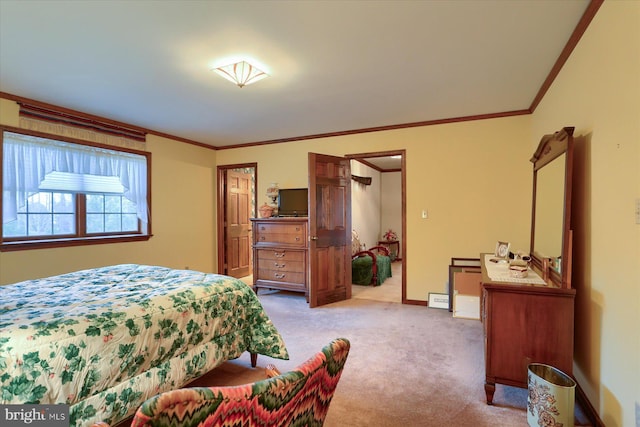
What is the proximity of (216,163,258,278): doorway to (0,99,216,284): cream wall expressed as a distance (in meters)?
0.16

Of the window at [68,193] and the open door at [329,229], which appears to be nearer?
the window at [68,193]

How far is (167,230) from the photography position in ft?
15.8

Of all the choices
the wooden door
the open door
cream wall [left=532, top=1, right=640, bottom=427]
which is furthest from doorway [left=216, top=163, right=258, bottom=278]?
cream wall [left=532, top=1, right=640, bottom=427]

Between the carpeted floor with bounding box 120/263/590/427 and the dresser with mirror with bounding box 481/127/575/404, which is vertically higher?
the dresser with mirror with bounding box 481/127/575/404

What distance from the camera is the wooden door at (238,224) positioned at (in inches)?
229

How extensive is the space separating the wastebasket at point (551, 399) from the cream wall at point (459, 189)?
2293 millimetres

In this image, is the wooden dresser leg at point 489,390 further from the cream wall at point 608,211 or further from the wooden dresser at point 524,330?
the cream wall at point 608,211

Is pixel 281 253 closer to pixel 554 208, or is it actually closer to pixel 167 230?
pixel 167 230

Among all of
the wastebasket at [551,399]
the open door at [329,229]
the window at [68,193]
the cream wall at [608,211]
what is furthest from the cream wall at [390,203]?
the wastebasket at [551,399]

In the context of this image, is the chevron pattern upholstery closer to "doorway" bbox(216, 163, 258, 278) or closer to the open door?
the open door

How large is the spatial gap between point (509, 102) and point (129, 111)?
4.28 m

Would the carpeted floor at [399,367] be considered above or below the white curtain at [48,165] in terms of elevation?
below

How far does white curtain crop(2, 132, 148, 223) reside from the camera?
3.21 m

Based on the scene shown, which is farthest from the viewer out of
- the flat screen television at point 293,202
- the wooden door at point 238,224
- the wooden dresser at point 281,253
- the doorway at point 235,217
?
the wooden door at point 238,224
